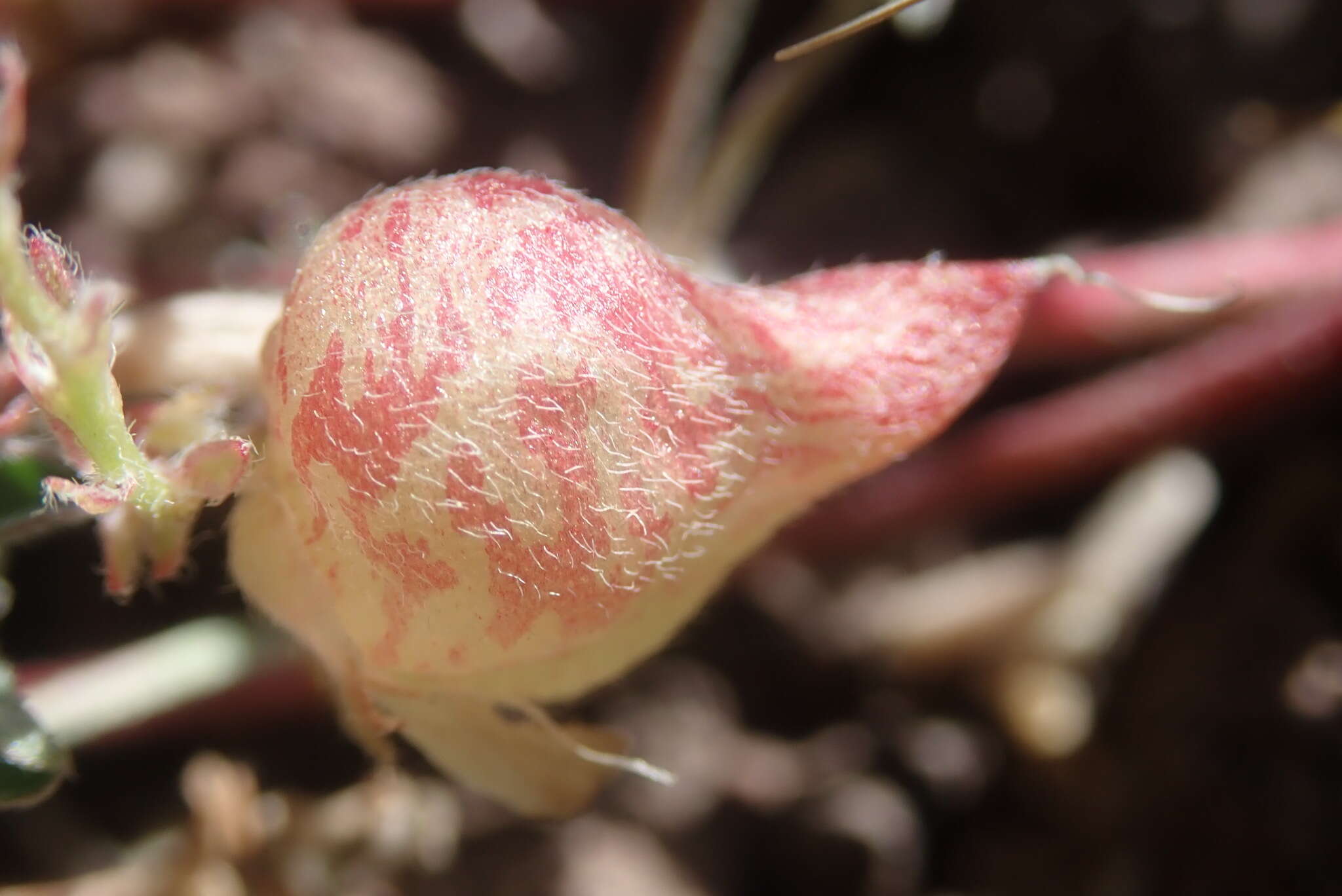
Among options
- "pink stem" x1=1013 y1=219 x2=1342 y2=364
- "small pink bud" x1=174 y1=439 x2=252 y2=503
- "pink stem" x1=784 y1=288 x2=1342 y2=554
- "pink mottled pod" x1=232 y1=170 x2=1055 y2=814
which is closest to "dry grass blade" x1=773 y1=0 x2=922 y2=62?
"pink mottled pod" x1=232 y1=170 x2=1055 y2=814

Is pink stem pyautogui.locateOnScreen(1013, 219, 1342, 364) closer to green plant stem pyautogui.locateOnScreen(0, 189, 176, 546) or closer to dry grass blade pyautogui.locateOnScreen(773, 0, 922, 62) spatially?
dry grass blade pyautogui.locateOnScreen(773, 0, 922, 62)

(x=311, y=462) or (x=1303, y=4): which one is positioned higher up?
(x=1303, y=4)

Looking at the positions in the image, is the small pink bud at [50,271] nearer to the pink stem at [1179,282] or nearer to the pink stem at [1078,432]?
the pink stem at [1078,432]

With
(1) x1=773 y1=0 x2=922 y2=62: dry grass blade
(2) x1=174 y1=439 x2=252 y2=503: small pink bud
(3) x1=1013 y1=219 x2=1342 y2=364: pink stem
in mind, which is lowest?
(2) x1=174 y1=439 x2=252 y2=503: small pink bud

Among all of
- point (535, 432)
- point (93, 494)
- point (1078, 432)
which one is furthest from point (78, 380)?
point (1078, 432)

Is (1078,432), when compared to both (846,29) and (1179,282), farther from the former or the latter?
(846,29)

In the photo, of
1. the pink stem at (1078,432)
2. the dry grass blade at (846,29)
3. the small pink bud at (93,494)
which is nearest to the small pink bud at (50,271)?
the small pink bud at (93,494)

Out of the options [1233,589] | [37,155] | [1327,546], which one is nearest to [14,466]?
[37,155]

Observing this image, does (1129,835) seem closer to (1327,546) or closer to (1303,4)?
(1327,546)
